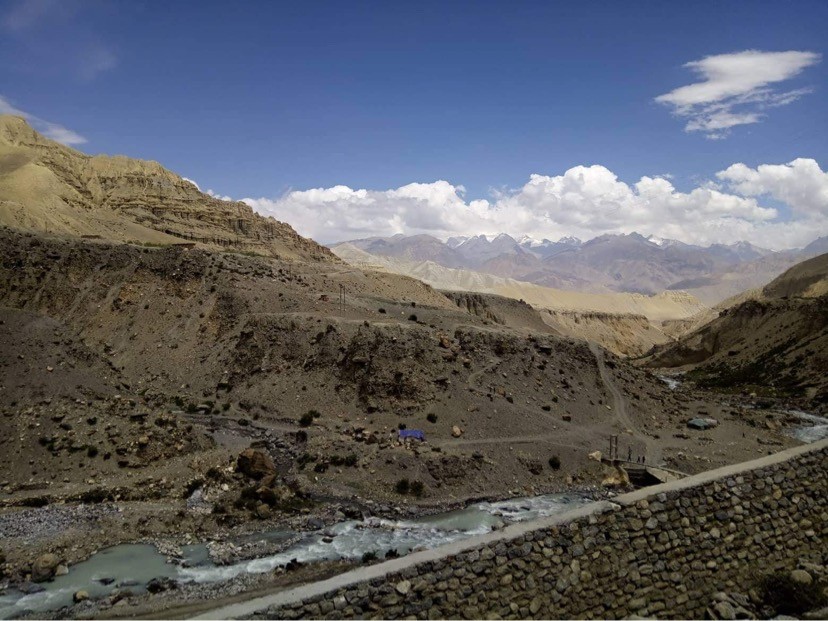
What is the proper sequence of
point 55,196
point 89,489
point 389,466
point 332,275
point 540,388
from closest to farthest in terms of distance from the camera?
point 89,489 < point 389,466 < point 540,388 < point 332,275 < point 55,196

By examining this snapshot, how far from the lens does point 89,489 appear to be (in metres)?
30.0

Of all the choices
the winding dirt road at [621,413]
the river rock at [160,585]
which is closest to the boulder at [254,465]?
the river rock at [160,585]

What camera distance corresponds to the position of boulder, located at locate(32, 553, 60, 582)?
2223cm

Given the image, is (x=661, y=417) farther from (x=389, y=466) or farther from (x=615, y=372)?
(x=389, y=466)

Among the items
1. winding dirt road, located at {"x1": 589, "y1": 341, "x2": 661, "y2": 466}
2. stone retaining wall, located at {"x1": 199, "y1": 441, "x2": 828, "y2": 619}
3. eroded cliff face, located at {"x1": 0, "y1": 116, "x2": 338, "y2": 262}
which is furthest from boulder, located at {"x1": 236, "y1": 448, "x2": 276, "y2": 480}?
eroded cliff face, located at {"x1": 0, "y1": 116, "x2": 338, "y2": 262}

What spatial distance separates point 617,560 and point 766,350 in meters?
78.2

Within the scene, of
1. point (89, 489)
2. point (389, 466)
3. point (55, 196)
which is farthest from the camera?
point (55, 196)

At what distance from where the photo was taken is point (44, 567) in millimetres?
22500

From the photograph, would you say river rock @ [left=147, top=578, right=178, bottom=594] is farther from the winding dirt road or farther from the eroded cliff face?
the eroded cliff face

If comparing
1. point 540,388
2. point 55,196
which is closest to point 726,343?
point 540,388

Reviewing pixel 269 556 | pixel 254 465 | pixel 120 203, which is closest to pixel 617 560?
pixel 269 556

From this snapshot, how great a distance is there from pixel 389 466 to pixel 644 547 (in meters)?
23.7

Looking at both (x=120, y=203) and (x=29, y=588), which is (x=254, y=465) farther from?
(x=120, y=203)

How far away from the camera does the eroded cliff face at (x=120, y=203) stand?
81500 millimetres
